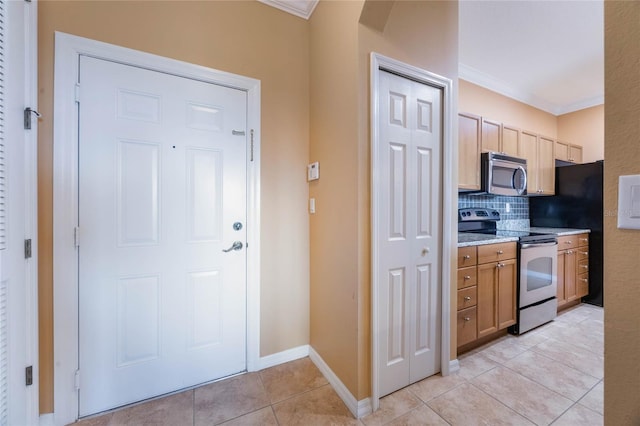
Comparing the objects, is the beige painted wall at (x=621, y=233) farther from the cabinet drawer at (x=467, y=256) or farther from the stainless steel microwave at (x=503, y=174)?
the stainless steel microwave at (x=503, y=174)

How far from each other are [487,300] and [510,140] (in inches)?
75.9

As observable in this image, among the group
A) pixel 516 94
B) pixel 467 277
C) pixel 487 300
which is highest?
pixel 516 94

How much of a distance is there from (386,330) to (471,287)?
36.4 inches

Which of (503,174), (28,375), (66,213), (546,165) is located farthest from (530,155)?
(28,375)

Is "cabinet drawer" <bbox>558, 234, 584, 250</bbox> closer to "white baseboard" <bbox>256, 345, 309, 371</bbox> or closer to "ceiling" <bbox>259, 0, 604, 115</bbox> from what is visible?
"ceiling" <bbox>259, 0, 604, 115</bbox>

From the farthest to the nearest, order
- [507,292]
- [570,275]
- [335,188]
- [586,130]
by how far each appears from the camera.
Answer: [586,130] → [570,275] → [507,292] → [335,188]

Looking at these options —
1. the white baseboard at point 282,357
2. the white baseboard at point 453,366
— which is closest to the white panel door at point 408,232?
the white baseboard at point 453,366

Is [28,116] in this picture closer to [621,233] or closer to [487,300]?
[621,233]

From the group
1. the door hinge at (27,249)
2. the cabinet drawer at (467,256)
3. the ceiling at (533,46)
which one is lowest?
the cabinet drawer at (467,256)

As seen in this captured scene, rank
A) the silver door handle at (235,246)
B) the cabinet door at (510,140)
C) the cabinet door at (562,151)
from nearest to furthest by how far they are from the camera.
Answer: the silver door handle at (235,246)
the cabinet door at (510,140)
the cabinet door at (562,151)

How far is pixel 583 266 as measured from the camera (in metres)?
3.06

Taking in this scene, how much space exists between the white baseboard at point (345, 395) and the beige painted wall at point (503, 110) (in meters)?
2.99

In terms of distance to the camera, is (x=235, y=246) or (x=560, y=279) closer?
(x=235, y=246)

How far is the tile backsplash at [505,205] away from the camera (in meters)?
2.98
